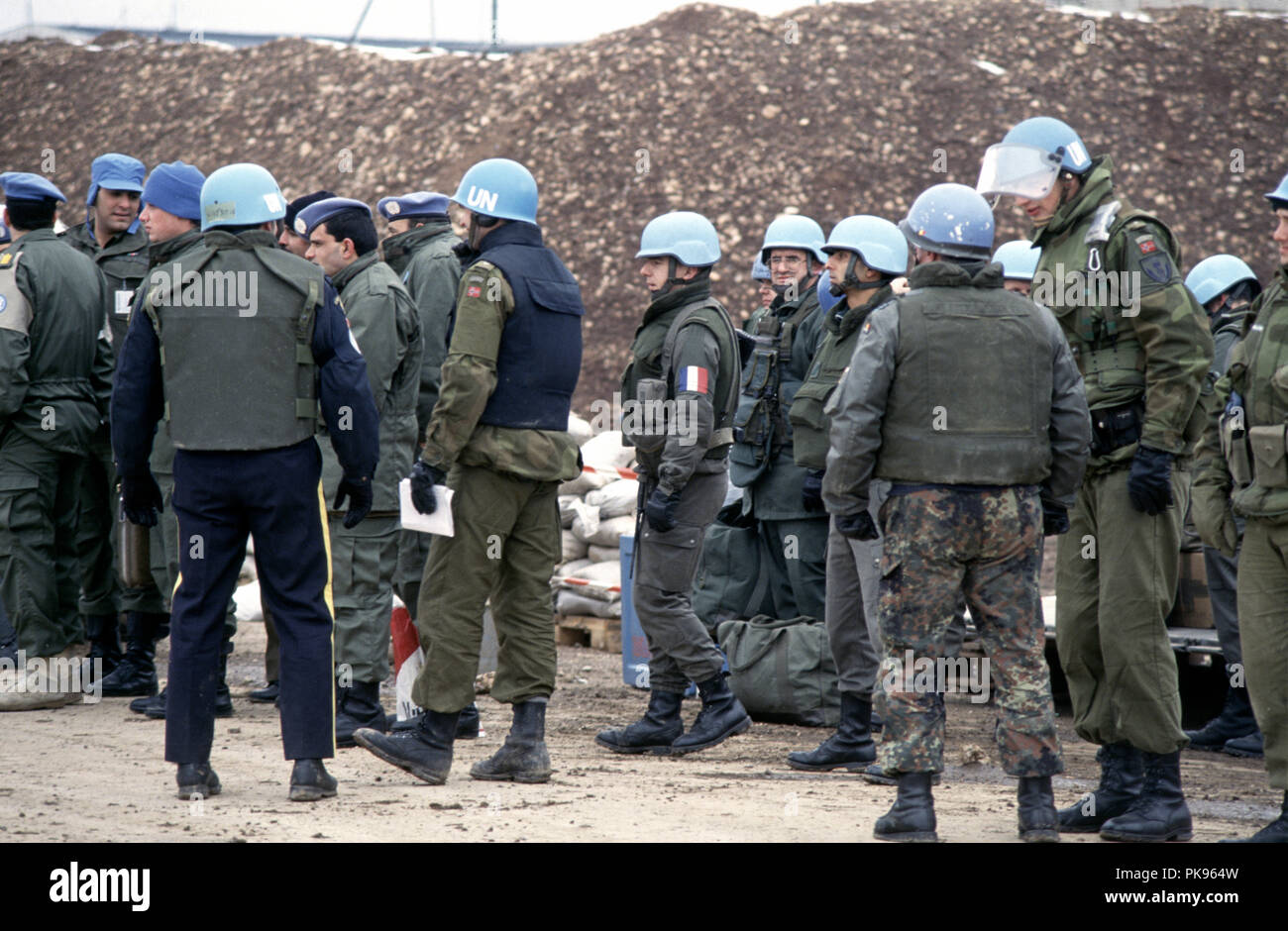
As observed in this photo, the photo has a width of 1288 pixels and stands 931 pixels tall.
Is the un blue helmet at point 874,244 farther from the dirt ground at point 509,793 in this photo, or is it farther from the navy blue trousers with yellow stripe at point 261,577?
the navy blue trousers with yellow stripe at point 261,577

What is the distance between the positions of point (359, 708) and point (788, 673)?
1996mm

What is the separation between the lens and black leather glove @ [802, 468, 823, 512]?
6156 mm

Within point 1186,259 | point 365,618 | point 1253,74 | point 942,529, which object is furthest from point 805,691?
point 1253,74

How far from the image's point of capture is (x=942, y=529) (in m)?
4.07

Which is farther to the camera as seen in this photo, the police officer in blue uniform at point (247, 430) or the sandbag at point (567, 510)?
the sandbag at point (567, 510)

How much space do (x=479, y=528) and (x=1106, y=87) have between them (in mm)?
14883

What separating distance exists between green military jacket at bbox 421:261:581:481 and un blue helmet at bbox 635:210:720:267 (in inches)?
45.4

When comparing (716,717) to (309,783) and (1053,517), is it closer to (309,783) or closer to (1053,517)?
(309,783)

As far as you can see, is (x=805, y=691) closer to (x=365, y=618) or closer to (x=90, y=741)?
(x=365, y=618)

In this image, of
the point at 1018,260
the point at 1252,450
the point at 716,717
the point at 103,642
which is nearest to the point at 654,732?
the point at 716,717

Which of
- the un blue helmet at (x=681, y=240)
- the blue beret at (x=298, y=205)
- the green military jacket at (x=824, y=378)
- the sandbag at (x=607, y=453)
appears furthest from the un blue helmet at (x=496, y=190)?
the sandbag at (x=607, y=453)

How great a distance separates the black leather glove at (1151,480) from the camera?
4.26 m

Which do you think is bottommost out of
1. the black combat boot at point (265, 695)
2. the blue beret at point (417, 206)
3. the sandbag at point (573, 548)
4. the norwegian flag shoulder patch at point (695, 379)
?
the black combat boot at point (265, 695)

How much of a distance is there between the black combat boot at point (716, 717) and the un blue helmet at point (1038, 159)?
2.42 m
